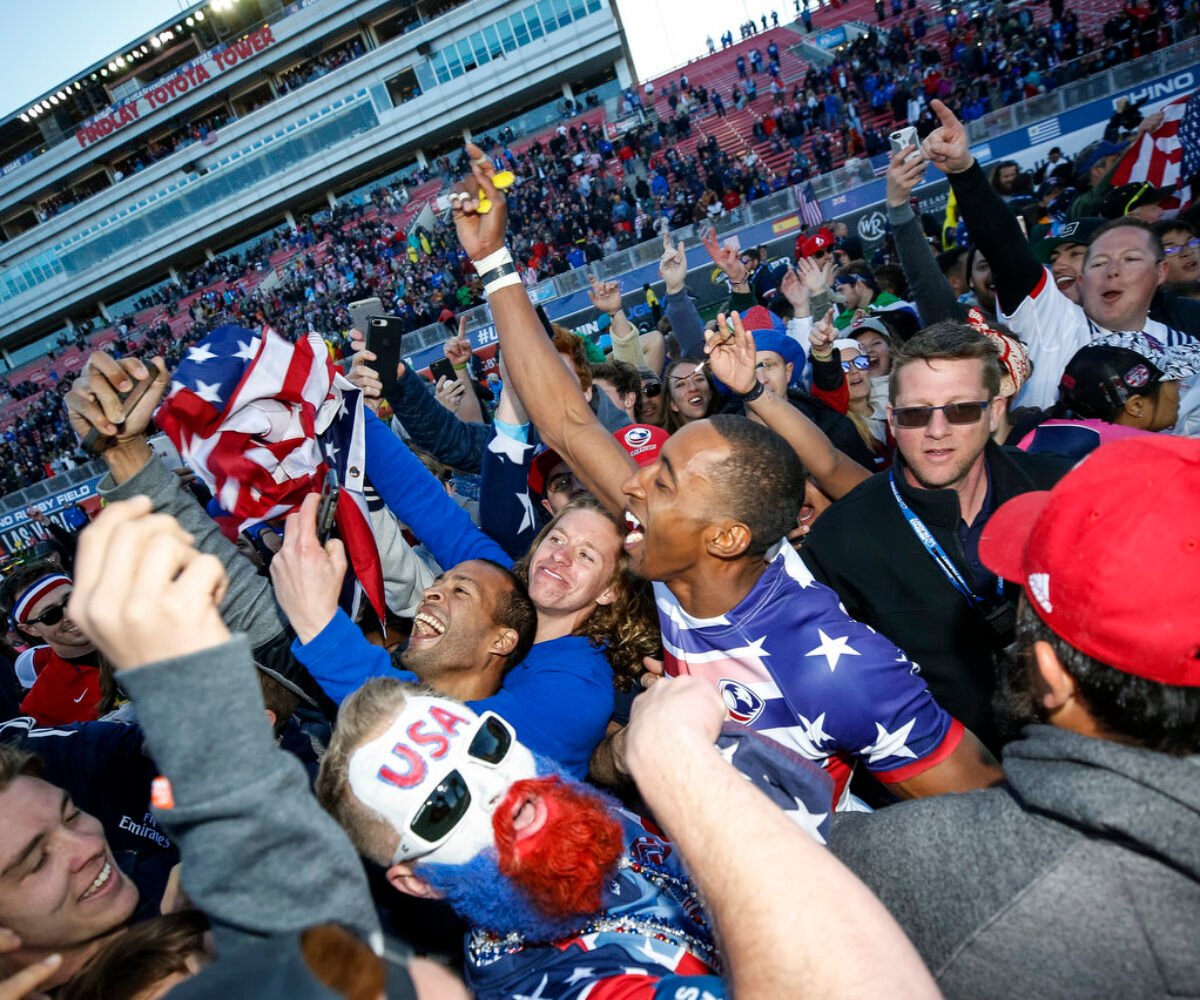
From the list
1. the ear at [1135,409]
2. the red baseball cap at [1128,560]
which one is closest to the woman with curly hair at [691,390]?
the ear at [1135,409]

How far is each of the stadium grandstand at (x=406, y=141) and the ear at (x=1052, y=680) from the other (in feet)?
61.1

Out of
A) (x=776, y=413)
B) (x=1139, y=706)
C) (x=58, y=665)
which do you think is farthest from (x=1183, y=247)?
(x=58, y=665)

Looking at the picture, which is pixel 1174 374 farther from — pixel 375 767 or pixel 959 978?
pixel 375 767

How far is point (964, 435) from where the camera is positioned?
2.64 metres

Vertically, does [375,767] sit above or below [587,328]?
above

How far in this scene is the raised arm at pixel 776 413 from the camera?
9.74 feet

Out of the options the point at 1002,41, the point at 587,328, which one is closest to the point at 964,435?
the point at 587,328

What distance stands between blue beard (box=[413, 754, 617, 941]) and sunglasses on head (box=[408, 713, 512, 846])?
0.09m

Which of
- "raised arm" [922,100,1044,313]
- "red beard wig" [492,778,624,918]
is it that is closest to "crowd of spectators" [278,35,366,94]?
"raised arm" [922,100,1044,313]

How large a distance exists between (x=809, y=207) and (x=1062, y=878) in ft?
62.0

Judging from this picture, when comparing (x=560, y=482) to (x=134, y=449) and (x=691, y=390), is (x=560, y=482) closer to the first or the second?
(x=691, y=390)

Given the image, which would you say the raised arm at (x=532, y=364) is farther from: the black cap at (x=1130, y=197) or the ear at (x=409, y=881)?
the black cap at (x=1130, y=197)

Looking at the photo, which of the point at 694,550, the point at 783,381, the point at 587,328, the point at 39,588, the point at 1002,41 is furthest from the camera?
the point at 1002,41

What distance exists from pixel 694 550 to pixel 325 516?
137 cm
